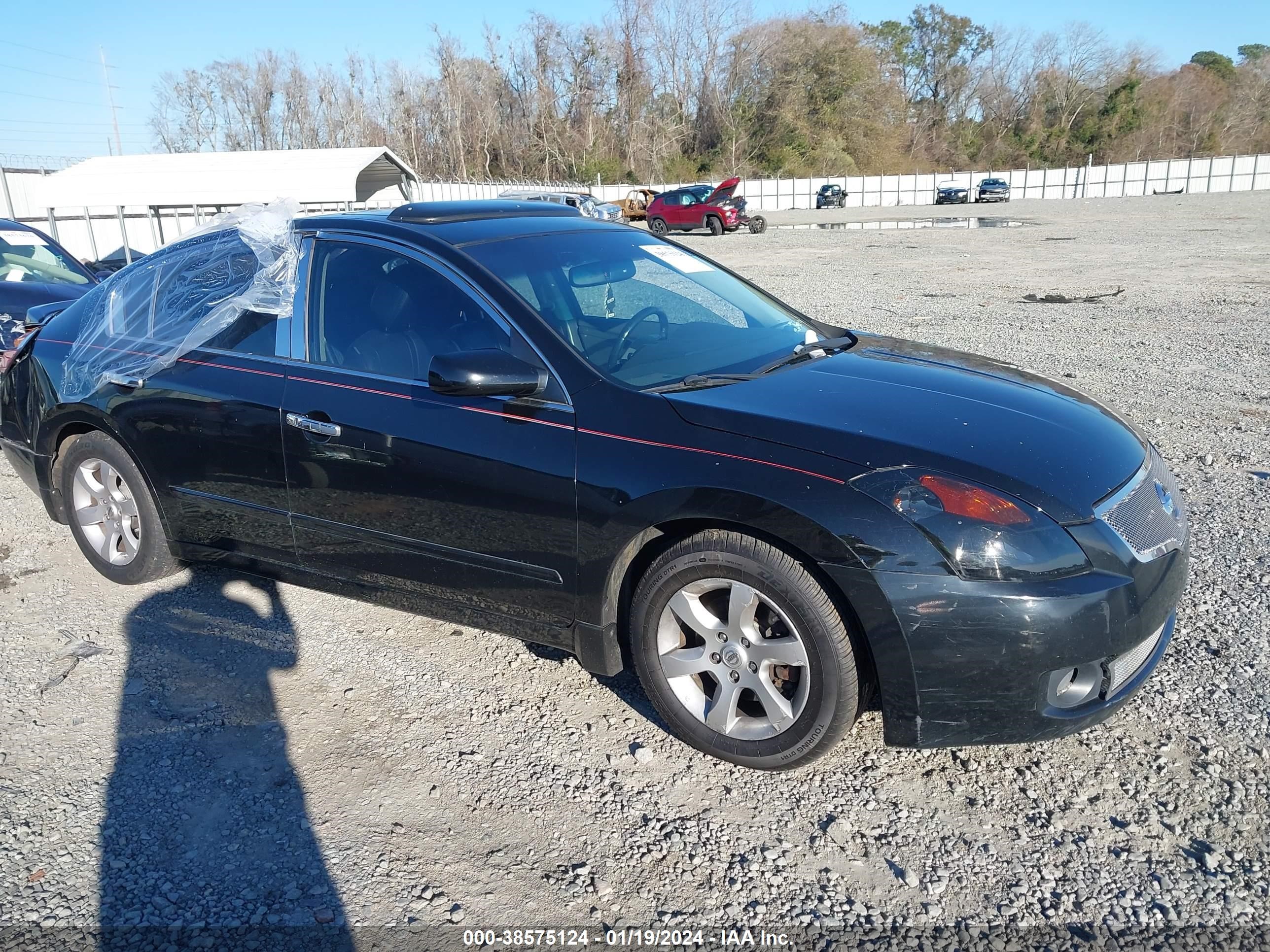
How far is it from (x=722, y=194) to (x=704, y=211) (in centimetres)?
97

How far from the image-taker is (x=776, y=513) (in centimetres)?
263

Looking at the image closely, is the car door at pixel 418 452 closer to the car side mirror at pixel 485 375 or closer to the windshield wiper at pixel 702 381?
the car side mirror at pixel 485 375

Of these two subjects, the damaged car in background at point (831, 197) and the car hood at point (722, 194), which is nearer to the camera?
the car hood at point (722, 194)

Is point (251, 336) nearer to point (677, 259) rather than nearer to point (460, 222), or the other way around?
point (460, 222)

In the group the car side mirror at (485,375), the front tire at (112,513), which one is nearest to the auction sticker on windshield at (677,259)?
the car side mirror at (485,375)

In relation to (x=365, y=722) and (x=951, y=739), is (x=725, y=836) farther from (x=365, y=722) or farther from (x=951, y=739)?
(x=365, y=722)

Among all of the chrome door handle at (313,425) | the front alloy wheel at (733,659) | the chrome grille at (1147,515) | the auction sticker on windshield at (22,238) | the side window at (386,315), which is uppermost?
the auction sticker on windshield at (22,238)

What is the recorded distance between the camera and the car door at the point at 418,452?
306 cm

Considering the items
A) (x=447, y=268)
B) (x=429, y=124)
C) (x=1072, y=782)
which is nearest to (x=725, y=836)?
(x=1072, y=782)

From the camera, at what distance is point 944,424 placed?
9.48ft

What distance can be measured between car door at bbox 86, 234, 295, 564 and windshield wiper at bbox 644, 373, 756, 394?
155 centimetres

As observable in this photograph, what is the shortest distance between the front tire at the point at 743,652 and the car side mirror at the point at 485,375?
2.39 ft

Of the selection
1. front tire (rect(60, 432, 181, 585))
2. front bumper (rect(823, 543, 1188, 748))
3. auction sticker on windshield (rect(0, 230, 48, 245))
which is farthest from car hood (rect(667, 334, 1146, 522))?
auction sticker on windshield (rect(0, 230, 48, 245))

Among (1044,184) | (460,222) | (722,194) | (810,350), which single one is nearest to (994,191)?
(1044,184)
